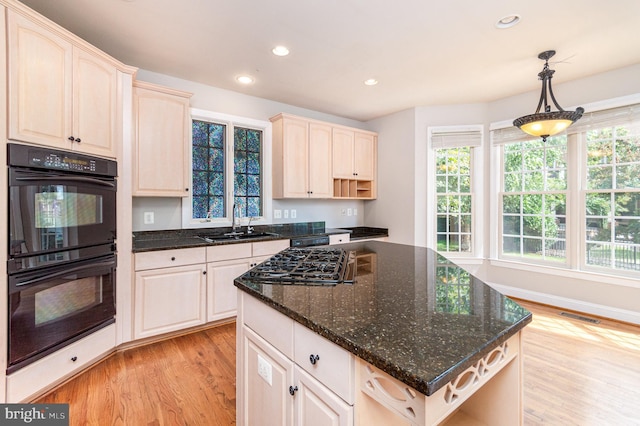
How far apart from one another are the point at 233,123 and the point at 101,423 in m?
2.97

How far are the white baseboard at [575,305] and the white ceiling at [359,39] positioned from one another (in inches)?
98.7

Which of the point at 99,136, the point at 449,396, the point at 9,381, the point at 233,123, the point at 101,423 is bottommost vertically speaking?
the point at 101,423

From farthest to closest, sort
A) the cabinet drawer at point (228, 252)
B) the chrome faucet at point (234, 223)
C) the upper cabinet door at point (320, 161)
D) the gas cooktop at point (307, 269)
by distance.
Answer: the upper cabinet door at point (320, 161), the chrome faucet at point (234, 223), the cabinet drawer at point (228, 252), the gas cooktop at point (307, 269)

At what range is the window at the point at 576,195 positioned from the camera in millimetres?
3090

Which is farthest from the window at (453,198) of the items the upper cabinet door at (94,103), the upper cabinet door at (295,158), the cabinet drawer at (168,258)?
the upper cabinet door at (94,103)

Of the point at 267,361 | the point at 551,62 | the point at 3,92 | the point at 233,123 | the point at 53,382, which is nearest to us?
the point at 267,361

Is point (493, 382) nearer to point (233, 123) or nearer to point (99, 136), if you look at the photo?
point (99, 136)

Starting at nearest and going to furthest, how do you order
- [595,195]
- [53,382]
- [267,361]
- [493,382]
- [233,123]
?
[493,382] < [267,361] < [53,382] < [595,195] < [233,123]

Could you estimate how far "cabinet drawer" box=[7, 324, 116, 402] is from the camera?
67.1 inches

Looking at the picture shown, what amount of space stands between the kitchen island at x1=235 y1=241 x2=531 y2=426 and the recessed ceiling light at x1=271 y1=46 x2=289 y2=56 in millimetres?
2121

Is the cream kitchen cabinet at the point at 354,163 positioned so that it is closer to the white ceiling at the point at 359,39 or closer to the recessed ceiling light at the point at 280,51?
the white ceiling at the point at 359,39

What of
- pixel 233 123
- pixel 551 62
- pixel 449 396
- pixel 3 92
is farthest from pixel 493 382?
pixel 233 123

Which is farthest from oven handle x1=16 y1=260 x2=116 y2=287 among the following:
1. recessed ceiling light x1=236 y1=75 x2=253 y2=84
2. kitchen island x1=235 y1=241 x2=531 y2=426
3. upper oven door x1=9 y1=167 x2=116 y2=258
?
recessed ceiling light x1=236 y1=75 x2=253 y2=84

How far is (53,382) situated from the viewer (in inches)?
75.2
